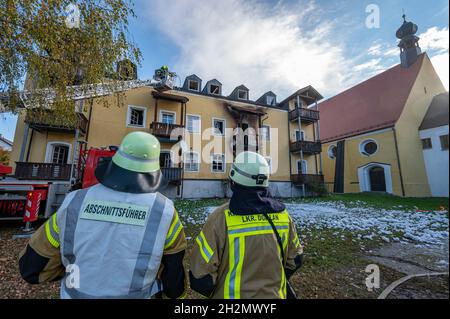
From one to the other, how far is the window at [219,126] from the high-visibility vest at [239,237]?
15.1 m

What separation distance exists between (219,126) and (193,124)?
95.1 inches

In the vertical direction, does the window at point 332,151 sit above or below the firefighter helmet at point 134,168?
above

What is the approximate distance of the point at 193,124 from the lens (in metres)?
15.7

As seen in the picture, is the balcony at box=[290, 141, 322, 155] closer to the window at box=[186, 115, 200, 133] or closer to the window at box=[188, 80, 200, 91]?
Result: the window at box=[186, 115, 200, 133]

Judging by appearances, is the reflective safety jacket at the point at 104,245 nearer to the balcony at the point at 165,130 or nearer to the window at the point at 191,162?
the balcony at the point at 165,130

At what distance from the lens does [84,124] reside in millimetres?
12164

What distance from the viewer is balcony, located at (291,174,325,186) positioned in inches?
667

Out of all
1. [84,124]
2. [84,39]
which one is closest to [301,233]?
[84,39]

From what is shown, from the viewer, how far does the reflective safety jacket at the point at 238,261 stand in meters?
1.38

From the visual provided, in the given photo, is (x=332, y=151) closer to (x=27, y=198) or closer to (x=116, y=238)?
(x=27, y=198)

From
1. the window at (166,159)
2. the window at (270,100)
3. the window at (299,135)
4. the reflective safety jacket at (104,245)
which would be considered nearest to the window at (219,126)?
the window at (166,159)

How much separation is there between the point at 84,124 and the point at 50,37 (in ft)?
32.1

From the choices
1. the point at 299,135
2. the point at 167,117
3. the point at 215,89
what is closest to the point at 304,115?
the point at 299,135
